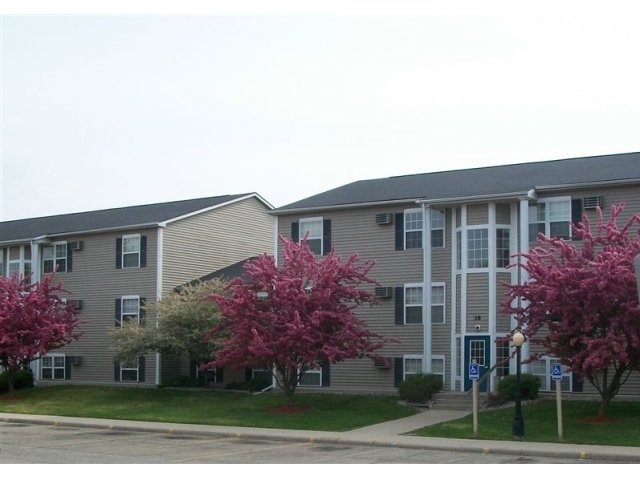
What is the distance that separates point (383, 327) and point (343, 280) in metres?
3.79

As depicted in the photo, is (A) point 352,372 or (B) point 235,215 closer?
(A) point 352,372

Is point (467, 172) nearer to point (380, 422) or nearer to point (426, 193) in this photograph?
point (426, 193)

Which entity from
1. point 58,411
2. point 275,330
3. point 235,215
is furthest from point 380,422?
point 235,215

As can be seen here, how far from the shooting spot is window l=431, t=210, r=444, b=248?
1337 inches

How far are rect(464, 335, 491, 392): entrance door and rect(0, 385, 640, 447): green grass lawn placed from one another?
8.17ft

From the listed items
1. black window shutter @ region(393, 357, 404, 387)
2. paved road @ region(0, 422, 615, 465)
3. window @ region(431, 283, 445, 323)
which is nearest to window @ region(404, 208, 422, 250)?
window @ region(431, 283, 445, 323)

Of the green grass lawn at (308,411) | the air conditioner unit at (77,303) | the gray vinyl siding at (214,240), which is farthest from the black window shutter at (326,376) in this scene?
the air conditioner unit at (77,303)

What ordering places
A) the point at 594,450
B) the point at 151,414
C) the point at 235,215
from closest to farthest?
the point at 594,450 < the point at 151,414 < the point at 235,215

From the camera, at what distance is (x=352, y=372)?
116 feet

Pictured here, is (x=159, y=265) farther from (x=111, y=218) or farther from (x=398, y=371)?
(x=398, y=371)

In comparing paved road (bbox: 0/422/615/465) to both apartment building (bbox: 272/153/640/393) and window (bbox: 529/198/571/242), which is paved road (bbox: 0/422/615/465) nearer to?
apartment building (bbox: 272/153/640/393)

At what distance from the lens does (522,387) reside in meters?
30.0

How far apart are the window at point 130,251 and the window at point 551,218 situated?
55.9 feet

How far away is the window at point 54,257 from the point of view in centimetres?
4353
